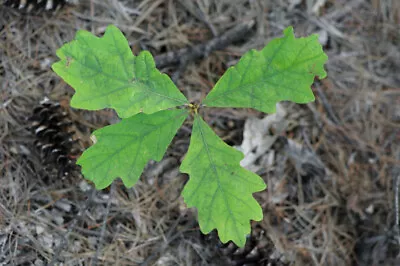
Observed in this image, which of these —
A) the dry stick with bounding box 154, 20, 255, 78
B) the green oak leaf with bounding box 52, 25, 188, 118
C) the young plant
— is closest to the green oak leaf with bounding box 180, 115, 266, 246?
the young plant

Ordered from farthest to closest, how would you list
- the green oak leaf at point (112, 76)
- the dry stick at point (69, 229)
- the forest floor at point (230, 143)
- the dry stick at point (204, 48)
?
the dry stick at point (204, 48), the forest floor at point (230, 143), the dry stick at point (69, 229), the green oak leaf at point (112, 76)

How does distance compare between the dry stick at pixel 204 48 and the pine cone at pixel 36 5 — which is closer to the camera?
the pine cone at pixel 36 5

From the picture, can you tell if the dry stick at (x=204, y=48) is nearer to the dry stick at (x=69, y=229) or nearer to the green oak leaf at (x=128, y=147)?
the green oak leaf at (x=128, y=147)

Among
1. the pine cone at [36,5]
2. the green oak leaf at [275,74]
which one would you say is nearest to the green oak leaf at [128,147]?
the green oak leaf at [275,74]

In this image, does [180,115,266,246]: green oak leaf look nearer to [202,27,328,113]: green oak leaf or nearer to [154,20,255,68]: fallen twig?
[202,27,328,113]: green oak leaf

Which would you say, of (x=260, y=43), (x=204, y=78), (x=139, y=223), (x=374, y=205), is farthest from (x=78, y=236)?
(x=374, y=205)

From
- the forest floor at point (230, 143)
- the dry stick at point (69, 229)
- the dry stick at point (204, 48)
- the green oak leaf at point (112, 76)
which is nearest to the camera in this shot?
the green oak leaf at point (112, 76)

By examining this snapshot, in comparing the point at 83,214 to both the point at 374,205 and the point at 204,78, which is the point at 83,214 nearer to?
the point at 204,78
